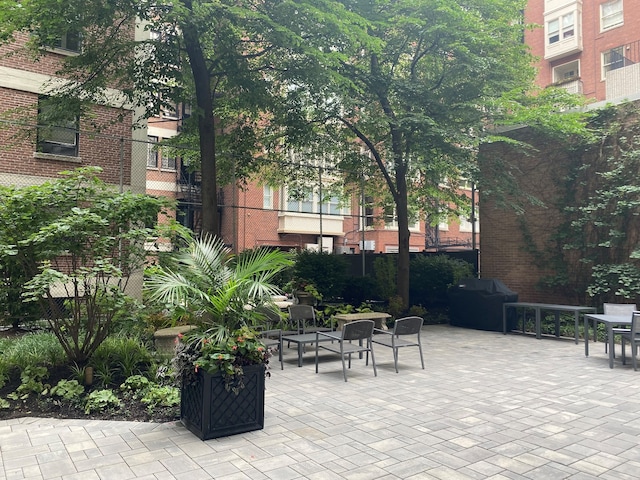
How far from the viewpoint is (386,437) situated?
14.9ft

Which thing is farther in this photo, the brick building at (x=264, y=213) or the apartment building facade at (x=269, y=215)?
the brick building at (x=264, y=213)

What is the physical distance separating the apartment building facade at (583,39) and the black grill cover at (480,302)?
60.1ft

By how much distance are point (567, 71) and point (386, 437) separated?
33.0 meters

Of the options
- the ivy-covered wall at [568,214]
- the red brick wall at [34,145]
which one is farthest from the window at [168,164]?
the ivy-covered wall at [568,214]

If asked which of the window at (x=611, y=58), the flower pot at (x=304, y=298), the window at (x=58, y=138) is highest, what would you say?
the window at (x=611, y=58)

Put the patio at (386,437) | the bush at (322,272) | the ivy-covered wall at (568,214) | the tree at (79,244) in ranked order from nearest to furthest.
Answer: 1. the patio at (386,437)
2. the tree at (79,244)
3. the ivy-covered wall at (568,214)
4. the bush at (322,272)

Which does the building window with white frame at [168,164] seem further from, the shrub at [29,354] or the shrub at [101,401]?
the shrub at [101,401]

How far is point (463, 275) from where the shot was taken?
47.7 feet

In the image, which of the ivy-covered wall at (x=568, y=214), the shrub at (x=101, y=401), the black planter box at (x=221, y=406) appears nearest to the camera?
the black planter box at (x=221, y=406)

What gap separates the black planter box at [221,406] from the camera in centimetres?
449

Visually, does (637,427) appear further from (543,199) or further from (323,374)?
(543,199)

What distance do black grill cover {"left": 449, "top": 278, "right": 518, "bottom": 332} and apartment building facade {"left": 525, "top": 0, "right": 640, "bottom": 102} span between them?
1830cm

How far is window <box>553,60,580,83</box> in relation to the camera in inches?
1185

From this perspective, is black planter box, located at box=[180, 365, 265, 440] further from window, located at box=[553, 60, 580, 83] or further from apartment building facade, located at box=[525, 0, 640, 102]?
window, located at box=[553, 60, 580, 83]
